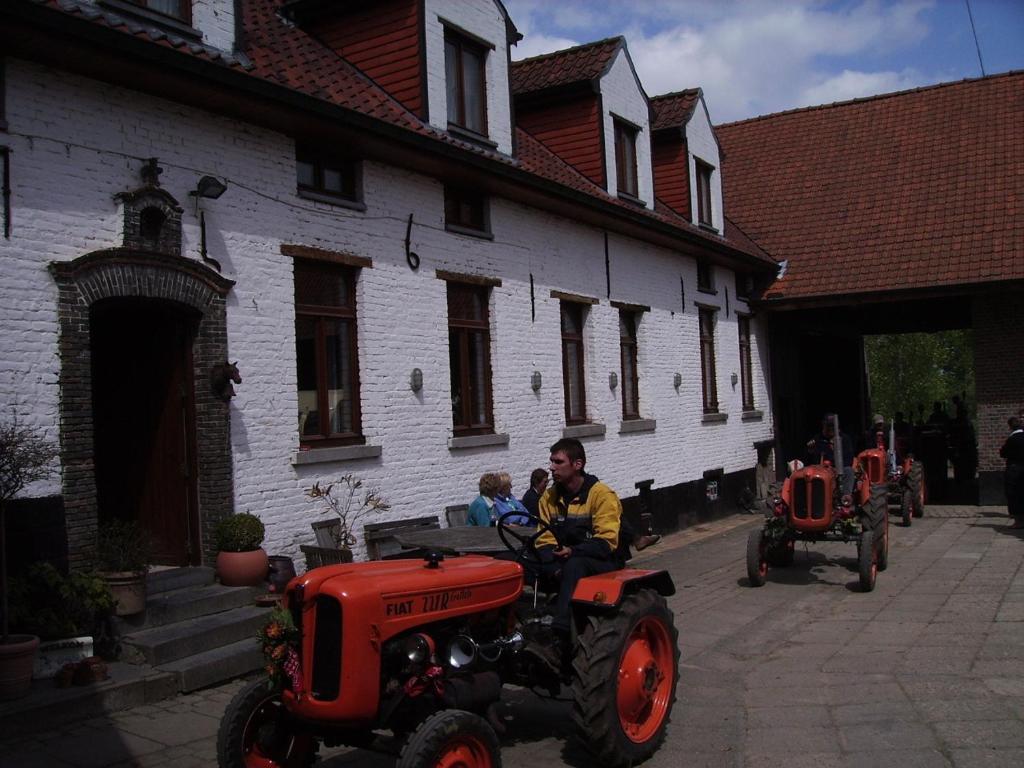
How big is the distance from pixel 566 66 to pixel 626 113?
1.20 m

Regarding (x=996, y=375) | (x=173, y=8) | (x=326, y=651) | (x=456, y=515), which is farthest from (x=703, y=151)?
(x=326, y=651)

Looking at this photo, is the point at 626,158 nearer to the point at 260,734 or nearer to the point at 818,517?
the point at 818,517

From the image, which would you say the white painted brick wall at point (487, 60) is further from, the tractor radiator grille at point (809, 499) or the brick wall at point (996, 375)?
the brick wall at point (996, 375)

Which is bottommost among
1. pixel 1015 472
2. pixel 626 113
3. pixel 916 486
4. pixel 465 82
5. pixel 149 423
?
pixel 916 486

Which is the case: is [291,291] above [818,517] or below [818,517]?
above

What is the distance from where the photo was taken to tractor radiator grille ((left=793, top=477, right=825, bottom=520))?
10.1m

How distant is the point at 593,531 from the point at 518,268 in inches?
269

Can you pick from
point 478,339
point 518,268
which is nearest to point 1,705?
point 478,339

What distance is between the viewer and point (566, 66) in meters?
15.0

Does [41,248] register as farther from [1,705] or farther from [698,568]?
[698,568]

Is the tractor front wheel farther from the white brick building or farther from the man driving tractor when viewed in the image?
the man driving tractor

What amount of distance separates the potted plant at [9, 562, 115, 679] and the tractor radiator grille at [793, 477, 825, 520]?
271 inches

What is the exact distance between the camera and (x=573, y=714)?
487 cm

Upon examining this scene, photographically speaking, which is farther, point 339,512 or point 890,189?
point 890,189
